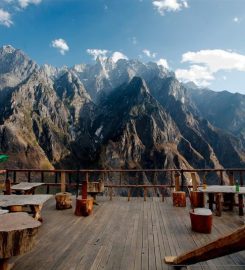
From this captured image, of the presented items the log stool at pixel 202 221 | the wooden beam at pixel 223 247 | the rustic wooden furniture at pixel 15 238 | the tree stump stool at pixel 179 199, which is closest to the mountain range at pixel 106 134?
the tree stump stool at pixel 179 199

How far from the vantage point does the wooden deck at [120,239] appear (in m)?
5.72

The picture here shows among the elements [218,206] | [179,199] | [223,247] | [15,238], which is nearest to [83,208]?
[179,199]

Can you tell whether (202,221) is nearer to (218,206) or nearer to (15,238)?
(218,206)

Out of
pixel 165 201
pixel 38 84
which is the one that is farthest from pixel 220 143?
pixel 165 201

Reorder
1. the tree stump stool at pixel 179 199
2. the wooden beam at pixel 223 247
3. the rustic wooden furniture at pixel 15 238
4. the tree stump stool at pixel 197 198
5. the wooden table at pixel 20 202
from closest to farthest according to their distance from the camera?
the wooden beam at pixel 223 247 < the rustic wooden furniture at pixel 15 238 < the wooden table at pixel 20 202 < the tree stump stool at pixel 197 198 < the tree stump stool at pixel 179 199

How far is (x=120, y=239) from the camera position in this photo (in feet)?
23.9

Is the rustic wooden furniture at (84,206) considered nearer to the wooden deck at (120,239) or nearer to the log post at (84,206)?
the log post at (84,206)

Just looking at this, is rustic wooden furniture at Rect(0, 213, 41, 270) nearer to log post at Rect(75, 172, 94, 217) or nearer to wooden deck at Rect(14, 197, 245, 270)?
wooden deck at Rect(14, 197, 245, 270)

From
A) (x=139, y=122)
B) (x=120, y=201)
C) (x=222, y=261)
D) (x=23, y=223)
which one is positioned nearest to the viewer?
(x=23, y=223)

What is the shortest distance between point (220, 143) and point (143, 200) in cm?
17115

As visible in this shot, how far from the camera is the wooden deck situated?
572 centimetres

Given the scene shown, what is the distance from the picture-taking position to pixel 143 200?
42.9 ft

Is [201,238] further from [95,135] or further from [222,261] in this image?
[95,135]

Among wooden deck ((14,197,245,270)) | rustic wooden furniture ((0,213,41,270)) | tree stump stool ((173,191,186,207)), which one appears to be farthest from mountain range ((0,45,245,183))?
rustic wooden furniture ((0,213,41,270))
